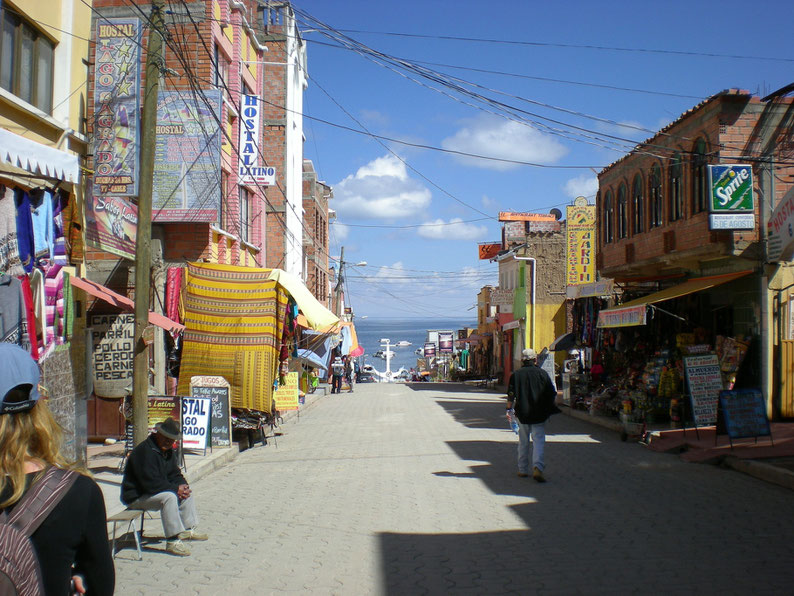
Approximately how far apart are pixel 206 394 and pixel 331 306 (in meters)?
42.4

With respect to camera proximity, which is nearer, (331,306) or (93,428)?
(93,428)

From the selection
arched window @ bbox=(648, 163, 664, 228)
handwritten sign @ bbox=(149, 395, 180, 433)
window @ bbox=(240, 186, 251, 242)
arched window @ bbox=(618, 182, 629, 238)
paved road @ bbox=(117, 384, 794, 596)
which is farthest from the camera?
window @ bbox=(240, 186, 251, 242)

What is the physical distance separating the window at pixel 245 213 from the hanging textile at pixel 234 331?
767 centimetres

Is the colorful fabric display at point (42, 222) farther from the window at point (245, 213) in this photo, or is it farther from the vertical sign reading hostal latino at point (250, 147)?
the window at point (245, 213)

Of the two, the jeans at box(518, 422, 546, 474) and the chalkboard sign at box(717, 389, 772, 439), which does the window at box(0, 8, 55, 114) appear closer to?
the jeans at box(518, 422, 546, 474)

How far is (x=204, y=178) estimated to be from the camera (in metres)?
16.6

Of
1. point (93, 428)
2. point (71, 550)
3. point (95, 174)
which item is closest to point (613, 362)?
point (93, 428)

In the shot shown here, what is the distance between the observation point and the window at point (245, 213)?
78.7 ft

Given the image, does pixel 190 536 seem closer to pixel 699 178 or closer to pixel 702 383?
pixel 702 383

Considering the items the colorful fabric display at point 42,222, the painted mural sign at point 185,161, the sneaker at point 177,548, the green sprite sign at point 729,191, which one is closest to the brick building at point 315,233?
the painted mural sign at point 185,161

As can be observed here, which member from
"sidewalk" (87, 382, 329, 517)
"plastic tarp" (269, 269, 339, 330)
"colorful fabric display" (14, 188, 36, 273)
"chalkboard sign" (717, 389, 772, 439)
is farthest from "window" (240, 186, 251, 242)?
"chalkboard sign" (717, 389, 772, 439)

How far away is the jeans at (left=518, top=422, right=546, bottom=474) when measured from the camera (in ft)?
36.0

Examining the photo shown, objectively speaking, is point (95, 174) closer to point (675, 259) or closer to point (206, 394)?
point (206, 394)

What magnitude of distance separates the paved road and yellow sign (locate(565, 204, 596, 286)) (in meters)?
18.0
